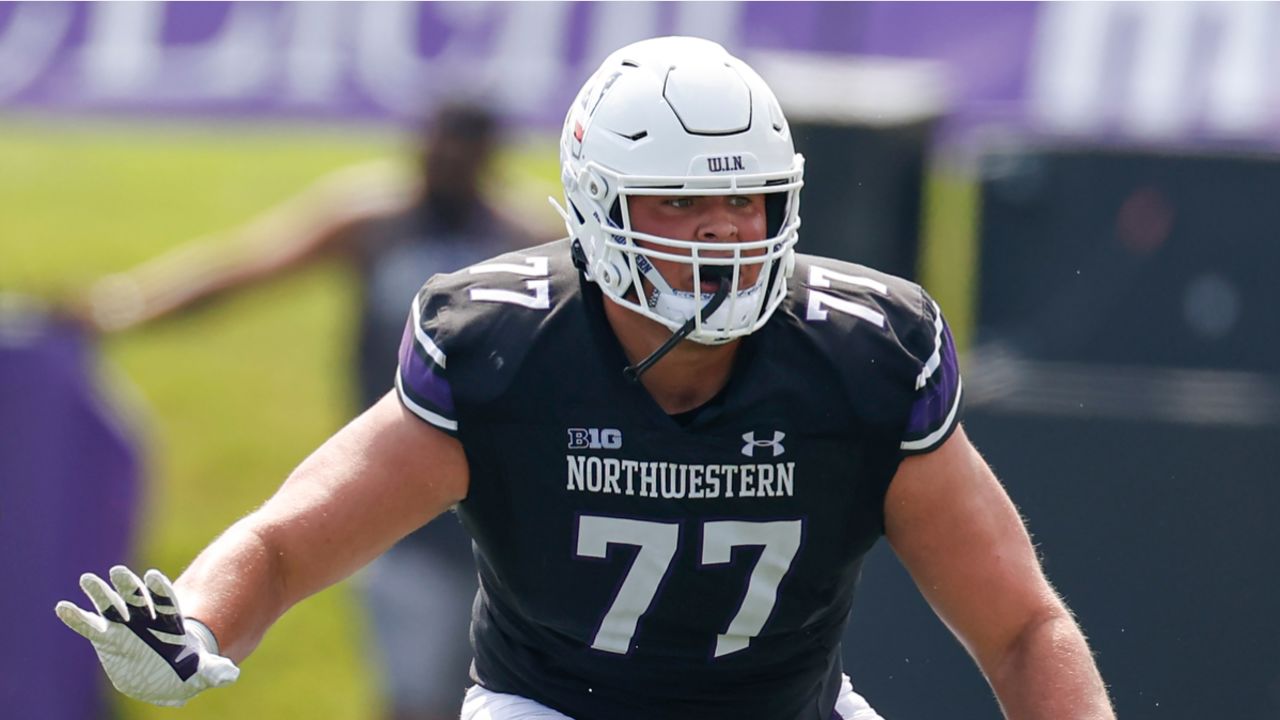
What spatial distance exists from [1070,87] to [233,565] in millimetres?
6356

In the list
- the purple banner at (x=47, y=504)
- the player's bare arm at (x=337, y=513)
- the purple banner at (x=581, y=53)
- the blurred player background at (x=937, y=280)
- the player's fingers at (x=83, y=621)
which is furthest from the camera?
the purple banner at (x=581, y=53)

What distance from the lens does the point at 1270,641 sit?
527cm

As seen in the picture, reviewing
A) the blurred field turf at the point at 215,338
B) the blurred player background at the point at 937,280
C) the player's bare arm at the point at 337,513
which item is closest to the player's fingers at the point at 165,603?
the player's bare arm at the point at 337,513

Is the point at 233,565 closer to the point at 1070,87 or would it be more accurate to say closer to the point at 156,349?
the point at 1070,87

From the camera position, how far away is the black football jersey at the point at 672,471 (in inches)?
142

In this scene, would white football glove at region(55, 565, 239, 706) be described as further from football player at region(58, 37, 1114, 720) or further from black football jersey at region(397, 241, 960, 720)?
black football jersey at region(397, 241, 960, 720)

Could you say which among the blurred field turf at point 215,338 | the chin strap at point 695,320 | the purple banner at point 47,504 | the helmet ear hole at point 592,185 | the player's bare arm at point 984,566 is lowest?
the blurred field turf at point 215,338

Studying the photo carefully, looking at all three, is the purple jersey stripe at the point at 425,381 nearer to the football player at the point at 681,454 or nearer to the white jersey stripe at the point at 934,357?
the football player at the point at 681,454

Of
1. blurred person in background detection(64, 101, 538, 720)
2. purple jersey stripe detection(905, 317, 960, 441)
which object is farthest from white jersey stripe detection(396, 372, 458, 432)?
blurred person in background detection(64, 101, 538, 720)

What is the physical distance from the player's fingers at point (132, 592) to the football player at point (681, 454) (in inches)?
13.8

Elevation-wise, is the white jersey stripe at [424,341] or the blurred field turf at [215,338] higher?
the white jersey stripe at [424,341]

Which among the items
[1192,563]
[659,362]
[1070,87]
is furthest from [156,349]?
[659,362]

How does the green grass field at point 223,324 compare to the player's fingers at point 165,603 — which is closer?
the player's fingers at point 165,603

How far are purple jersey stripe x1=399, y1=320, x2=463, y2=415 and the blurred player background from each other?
1856 mm
